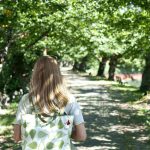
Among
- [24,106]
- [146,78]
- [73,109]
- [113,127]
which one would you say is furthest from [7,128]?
[146,78]

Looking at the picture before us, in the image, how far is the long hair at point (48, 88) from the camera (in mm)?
4203

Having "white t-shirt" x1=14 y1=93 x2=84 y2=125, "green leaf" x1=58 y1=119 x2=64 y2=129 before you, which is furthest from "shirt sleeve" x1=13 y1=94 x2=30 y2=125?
"green leaf" x1=58 y1=119 x2=64 y2=129

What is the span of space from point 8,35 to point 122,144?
6.49m

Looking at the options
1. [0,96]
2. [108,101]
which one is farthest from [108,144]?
[108,101]

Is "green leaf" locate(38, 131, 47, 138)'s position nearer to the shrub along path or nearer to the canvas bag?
the canvas bag

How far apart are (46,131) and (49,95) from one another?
34 centimetres

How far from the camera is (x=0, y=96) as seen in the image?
1730 cm

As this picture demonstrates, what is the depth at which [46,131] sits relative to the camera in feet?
13.9

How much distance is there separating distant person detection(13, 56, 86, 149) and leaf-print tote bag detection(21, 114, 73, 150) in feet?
0.24

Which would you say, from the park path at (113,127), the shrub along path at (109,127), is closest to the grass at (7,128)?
the shrub along path at (109,127)

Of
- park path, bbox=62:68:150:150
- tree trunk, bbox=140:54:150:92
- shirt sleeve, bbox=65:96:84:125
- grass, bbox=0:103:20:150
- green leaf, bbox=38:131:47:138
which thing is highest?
shirt sleeve, bbox=65:96:84:125

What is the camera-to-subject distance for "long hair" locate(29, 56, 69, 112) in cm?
420

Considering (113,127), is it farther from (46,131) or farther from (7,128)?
(46,131)

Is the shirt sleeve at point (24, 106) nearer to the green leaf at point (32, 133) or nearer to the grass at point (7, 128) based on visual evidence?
the green leaf at point (32, 133)
